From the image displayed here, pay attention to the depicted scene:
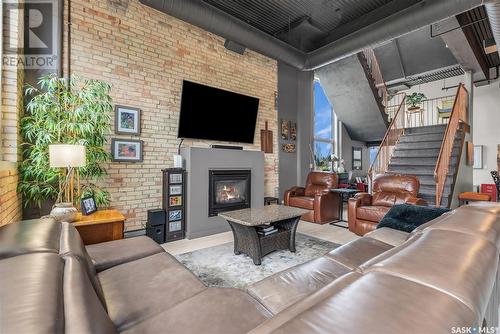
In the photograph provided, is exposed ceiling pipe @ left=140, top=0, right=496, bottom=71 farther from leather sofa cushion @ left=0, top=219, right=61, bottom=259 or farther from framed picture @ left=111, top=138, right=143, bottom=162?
leather sofa cushion @ left=0, top=219, right=61, bottom=259

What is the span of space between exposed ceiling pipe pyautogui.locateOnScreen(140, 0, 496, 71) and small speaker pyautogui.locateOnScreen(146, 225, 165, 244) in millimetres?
3217

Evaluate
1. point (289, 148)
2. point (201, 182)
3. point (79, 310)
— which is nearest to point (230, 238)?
point (201, 182)

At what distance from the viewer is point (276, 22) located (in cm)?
511

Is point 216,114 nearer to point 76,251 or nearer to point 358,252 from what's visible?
point 358,252

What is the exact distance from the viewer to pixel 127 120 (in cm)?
378

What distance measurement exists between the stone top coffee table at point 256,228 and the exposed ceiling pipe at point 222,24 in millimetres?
3025

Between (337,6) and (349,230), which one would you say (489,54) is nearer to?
(337,6)

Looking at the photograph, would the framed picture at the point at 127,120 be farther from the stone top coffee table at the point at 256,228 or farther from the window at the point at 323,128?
the window at the point at 323,128

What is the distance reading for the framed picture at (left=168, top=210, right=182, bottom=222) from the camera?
3.88 metres

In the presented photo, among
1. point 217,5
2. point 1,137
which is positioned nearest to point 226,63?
point 217,5

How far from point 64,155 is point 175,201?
1813 millimetres

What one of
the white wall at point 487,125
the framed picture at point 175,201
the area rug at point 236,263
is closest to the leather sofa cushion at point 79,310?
the area rug at point 236,263

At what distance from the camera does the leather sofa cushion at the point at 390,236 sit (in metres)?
2.23

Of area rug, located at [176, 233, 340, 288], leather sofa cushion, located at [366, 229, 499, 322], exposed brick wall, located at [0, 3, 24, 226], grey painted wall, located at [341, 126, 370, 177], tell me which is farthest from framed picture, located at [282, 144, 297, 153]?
leather sofa cushion, located at [366, 229, 499, 322]
